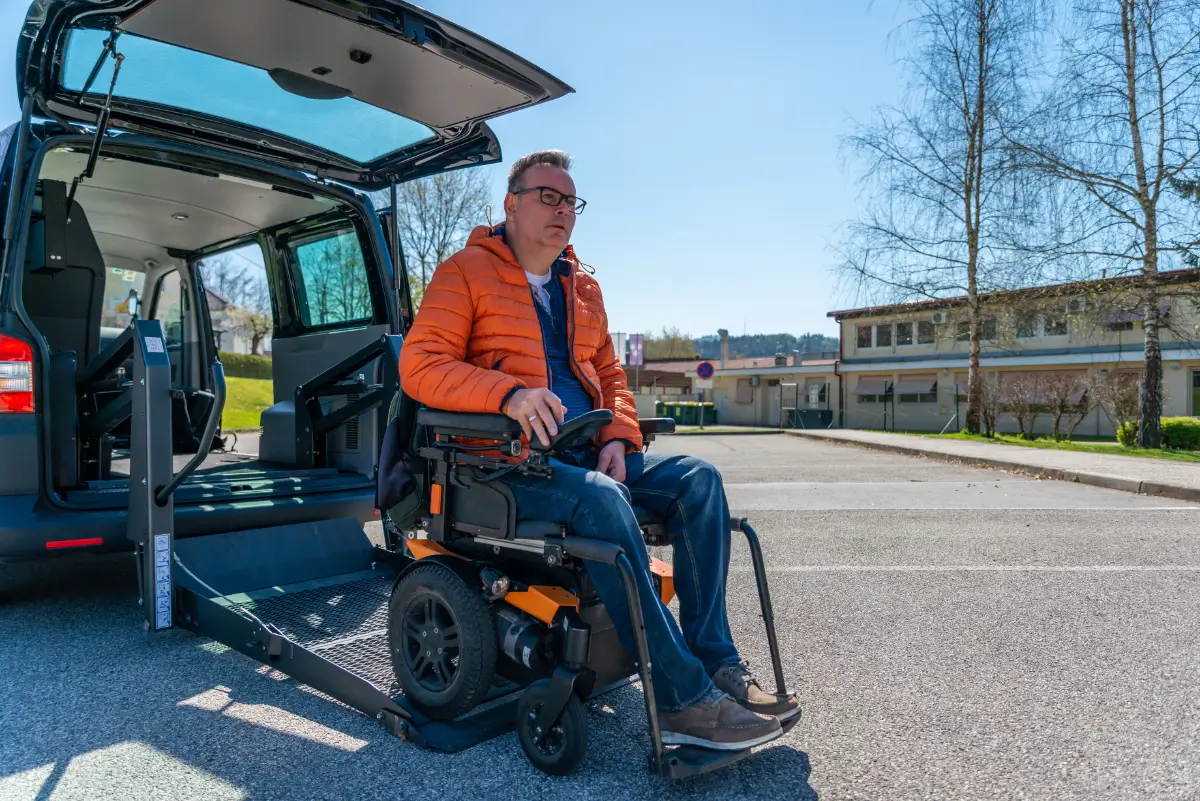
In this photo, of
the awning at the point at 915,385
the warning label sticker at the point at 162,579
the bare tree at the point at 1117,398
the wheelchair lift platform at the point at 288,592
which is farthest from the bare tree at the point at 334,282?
the awning at the point at 915,385

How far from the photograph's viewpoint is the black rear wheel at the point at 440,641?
2.35 m

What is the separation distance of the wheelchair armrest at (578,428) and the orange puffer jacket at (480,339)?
21cm

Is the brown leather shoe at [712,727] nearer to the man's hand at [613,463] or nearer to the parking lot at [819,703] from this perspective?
the parking lot at [819,703]

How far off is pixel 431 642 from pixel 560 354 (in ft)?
3.53

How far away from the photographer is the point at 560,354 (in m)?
2.92

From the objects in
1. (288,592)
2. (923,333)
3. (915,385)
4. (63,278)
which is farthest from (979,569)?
(923,333)

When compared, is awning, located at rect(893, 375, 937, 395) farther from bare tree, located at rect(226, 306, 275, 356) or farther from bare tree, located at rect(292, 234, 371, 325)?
bare tree, located at rect(292, 234, 371, 325)

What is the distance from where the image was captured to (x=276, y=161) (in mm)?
4293

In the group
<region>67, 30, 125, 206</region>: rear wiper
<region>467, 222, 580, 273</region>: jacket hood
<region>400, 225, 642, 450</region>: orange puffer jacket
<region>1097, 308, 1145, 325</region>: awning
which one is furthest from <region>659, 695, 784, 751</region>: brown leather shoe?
<region>1097, 308, 1145, 325</region>: awning

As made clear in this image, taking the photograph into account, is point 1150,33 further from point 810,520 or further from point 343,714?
point 343,714

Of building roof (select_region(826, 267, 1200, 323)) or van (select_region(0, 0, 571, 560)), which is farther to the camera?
building roof (select_region(826, 267, 1200, 323))

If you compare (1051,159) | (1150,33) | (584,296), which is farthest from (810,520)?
(1150,33)

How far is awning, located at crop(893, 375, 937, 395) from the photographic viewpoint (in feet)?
127

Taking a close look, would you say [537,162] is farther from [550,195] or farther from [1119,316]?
[1119,316]
